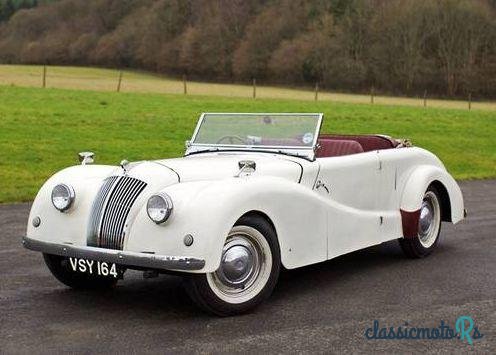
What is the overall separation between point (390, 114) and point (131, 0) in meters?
95.3

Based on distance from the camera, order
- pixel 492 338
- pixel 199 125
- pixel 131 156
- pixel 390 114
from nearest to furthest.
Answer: pixel 492 338 < pixel 199 125 < pixel 131 156 < pixel 390 114

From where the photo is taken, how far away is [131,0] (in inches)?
4604

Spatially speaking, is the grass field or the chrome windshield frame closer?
the chrome windshield frame

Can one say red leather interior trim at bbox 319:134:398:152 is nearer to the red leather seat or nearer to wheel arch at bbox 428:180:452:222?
the red leather seat

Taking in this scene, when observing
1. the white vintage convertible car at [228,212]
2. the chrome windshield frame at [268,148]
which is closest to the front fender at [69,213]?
the white vintage convertible car at [228,212]

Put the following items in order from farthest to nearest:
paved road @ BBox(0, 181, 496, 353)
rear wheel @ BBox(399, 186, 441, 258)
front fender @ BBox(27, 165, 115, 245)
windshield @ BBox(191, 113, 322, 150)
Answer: rear wheel @ BBox(399, 186, 441, 258) → windshield @ BBox(191, 113, 322, 150) → front fender @ BBox(27, 165, 115, 245) → paved road @ BBox(0, 181, 496, 353)

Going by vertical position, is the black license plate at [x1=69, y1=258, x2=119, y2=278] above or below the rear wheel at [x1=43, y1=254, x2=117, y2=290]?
above

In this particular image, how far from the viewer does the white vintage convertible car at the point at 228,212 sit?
14.3 ft

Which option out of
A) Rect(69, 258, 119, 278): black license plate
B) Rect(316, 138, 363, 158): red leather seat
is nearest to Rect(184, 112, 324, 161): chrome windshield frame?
Rect(316, 138, 363, 158): red leather seat

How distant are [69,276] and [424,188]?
11.4 feet

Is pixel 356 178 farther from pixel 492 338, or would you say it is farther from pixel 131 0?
pixel 131 0

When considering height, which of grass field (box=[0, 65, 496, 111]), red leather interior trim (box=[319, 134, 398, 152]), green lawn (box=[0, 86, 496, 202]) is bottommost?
grass field (box=[0, 65, 496, 111])

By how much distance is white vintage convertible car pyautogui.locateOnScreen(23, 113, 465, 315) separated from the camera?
434cm

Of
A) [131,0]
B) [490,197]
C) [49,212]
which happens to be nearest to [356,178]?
[49,212]
